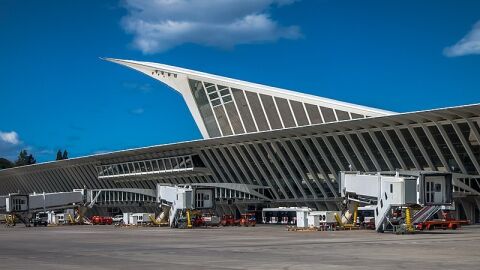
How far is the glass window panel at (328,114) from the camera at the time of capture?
81594mm

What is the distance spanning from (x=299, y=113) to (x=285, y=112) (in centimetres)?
242

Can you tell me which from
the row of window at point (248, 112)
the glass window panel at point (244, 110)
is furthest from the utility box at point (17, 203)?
the glass window panel at point (244, 110)

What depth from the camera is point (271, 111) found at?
291ft

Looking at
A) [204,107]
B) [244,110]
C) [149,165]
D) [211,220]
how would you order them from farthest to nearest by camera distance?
[149,165]
[204,107]
[244,110]
[211,220]

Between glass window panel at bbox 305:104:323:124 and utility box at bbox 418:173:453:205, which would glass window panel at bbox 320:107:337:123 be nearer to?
glass window panel at bbox 305:104:323:124

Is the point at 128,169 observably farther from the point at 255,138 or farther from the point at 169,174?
the point at 255,138

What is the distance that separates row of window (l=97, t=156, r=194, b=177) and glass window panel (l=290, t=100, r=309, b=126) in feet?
54.9

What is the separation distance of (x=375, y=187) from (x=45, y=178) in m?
95.0

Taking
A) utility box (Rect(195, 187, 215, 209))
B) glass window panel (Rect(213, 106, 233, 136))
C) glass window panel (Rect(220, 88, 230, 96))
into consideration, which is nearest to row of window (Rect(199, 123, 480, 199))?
glass window panel (Rect(213, 106, 233, 136))

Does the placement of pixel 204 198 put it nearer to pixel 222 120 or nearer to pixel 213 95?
pixel 222 120

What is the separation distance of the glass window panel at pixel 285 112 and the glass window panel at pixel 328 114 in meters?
5.16

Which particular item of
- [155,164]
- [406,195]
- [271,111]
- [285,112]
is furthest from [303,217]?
[155,164]

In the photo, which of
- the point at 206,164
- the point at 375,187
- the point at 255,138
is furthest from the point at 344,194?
the point at 206,164

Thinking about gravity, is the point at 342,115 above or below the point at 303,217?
above
